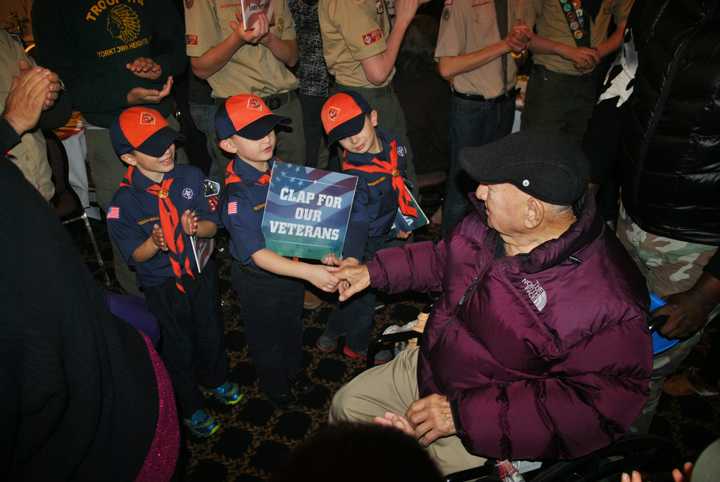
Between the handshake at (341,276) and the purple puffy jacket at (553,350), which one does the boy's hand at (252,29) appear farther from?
the purple puffy jacket at (553,350)

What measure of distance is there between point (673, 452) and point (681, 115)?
1.43m

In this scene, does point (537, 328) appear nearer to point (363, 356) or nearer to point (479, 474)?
point (479, 474)

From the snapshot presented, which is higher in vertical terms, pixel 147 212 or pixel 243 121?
pixel 243 121

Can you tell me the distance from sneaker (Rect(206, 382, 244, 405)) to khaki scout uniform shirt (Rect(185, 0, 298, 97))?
2019mm

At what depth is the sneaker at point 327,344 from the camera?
3559mm

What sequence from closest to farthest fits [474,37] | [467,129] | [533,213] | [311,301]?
[533,213] → [474,37] → [311,301] → [467,129]

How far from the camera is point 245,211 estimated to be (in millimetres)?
2367

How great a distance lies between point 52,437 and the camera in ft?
4.28

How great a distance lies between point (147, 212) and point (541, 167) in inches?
76.7

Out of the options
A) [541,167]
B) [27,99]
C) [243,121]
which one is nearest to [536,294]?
[541,167]

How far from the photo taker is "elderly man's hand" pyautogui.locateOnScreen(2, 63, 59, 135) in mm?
2398

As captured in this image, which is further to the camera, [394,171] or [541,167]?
[394,171]

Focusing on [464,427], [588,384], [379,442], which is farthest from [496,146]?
[379,442]

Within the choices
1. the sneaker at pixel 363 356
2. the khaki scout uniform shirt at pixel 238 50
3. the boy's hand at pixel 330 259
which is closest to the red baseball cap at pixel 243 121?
the boy's hand at pixel 330 259
